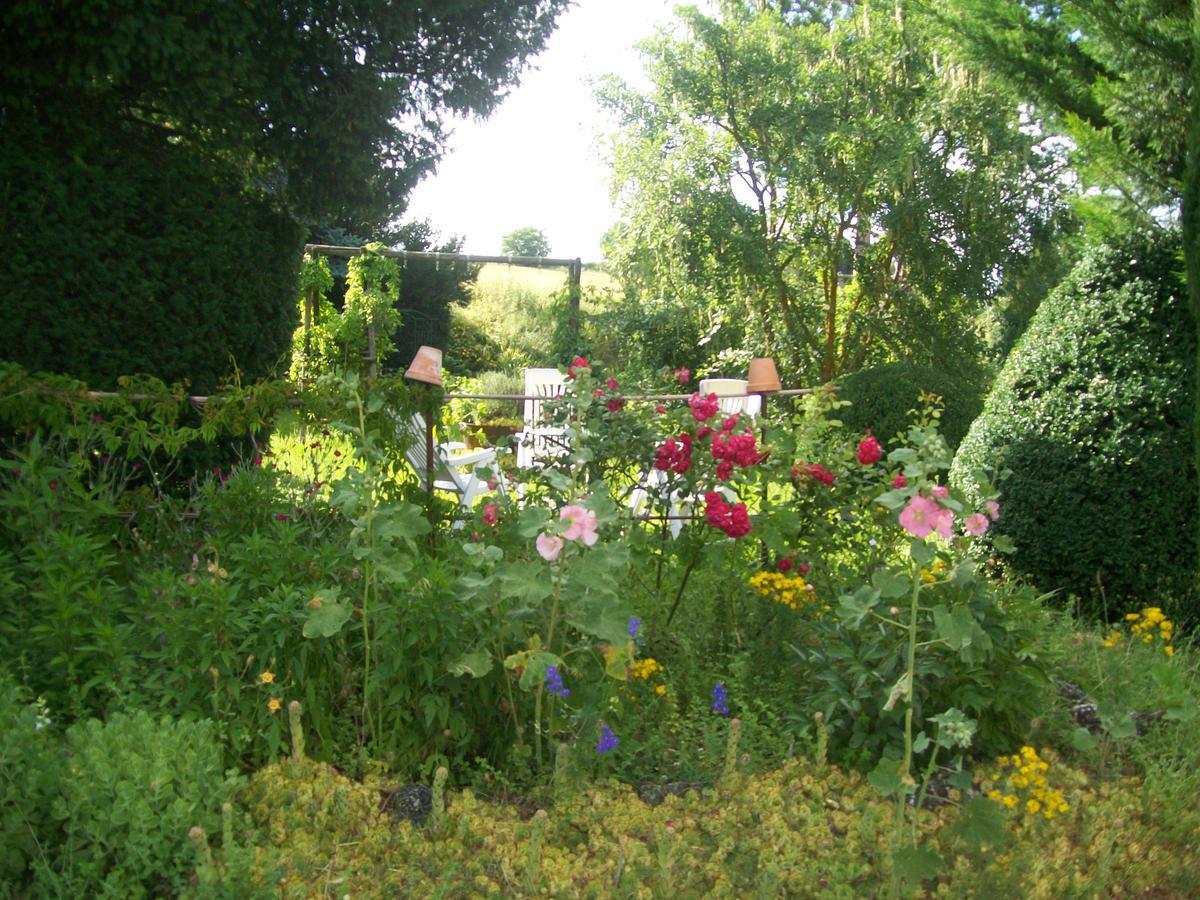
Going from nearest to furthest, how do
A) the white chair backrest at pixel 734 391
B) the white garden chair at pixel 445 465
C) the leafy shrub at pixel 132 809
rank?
the leafy shrub at pixel 132 809 → the white garden chair at pixel 445 465 → the white chair backrest at pixel 734 391

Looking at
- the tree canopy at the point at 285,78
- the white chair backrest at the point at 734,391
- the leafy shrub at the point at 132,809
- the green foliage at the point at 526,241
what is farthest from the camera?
the green foliage at the point at 526,241

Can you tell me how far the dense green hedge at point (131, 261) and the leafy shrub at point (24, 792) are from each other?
2.97 metres

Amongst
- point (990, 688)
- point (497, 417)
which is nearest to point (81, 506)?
point (990, 688)

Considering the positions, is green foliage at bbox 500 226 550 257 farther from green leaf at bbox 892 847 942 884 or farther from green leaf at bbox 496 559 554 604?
green leaf at bbox 892 847 942 884

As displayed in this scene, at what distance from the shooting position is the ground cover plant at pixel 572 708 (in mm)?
2086

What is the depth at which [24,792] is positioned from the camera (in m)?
2.04

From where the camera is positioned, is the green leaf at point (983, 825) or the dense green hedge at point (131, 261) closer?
the green leaf at point (983, 825)

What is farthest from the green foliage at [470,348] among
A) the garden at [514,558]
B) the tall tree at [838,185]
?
the garden at [514,558]

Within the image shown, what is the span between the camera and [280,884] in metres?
1.99

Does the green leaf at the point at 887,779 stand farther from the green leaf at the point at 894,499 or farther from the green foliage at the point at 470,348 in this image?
the green foliage at the point at 470,348

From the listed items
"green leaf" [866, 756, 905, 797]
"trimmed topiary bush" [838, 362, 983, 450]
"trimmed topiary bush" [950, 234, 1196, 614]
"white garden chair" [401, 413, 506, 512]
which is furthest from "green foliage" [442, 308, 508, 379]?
"green leaf" [866, 756, 905, 797]

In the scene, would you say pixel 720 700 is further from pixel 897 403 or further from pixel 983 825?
pixel 897 403

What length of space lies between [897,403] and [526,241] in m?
42.1

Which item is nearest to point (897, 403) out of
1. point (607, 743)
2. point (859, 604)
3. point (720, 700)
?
point (720, 700)
